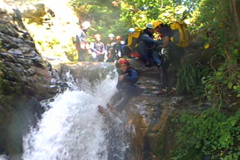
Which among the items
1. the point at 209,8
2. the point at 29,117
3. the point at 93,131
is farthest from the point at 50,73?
the point at 209,8

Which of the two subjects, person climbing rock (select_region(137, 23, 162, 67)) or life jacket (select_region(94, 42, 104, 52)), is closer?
person climbing rock (select_region(137, 23, 162, 67))

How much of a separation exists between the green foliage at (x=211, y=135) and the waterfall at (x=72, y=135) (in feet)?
5.20

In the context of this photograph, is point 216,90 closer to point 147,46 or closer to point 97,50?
point 147,46

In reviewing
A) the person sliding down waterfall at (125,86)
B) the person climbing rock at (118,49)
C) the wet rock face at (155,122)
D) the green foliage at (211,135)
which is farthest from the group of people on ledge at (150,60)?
the green foliage at (211,135)

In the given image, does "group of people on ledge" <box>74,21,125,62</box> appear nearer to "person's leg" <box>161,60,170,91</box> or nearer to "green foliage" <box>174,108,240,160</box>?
"person's leg" <box>161,60,170,91</box>

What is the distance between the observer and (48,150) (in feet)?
20.1

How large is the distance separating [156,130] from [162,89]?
1.96m

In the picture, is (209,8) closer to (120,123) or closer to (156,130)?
(156,130)

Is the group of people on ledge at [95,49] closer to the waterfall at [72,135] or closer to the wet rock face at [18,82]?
the wet rock face at [18,82]

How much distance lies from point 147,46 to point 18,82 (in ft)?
12.6

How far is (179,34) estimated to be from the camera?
6387 millimetres

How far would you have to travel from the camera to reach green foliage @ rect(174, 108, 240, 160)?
3.94 m

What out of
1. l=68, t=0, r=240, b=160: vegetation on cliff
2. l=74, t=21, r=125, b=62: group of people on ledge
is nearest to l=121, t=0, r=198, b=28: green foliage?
l=74, t=21, r=125, b=62: group of people on ledge

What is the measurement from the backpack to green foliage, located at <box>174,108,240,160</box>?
86.7 inches
